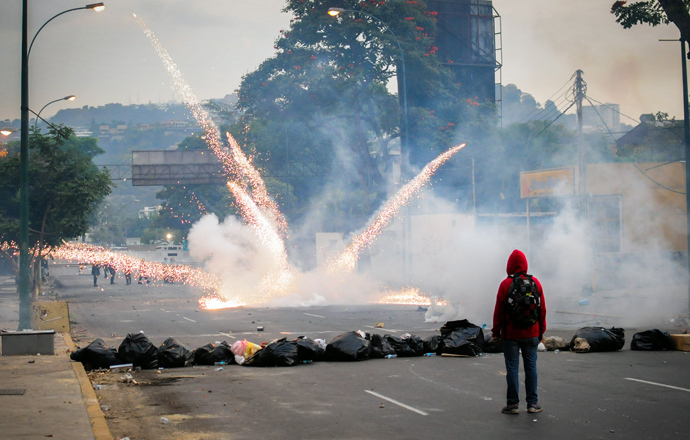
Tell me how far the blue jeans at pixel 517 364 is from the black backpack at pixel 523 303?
0.22 m

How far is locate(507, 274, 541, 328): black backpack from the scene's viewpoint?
774 cm

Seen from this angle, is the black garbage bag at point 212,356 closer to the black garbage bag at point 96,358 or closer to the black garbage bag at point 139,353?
the black garbage bag at point 139,353

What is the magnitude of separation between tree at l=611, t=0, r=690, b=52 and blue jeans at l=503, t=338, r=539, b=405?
13.9 meters

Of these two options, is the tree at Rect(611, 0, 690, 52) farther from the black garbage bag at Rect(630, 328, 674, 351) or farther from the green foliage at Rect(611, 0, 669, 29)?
the black garbage bag at Rect(630, 328, 674, 351)

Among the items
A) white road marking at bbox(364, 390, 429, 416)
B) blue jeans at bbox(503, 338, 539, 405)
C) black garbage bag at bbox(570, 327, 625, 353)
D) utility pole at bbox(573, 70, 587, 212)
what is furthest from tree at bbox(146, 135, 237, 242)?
blue jeans at bbox(503, 338, 539, 405)

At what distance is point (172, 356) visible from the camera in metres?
11.8

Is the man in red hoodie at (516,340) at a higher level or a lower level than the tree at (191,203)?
lower

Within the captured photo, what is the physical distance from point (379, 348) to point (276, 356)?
180 centimetres

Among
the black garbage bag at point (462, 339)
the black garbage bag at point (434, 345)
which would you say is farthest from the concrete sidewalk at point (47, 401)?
the black garbage bag at point (462, 339)

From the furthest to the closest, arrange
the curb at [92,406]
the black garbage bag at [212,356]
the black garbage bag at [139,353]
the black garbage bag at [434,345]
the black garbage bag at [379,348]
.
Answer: the black garbage bag at [434,345], the black garbage bag at [379,348], the black garbage bag at [212,356], the black garbage bag at [139,353], the curb at [92,406]

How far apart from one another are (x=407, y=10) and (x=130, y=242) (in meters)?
114

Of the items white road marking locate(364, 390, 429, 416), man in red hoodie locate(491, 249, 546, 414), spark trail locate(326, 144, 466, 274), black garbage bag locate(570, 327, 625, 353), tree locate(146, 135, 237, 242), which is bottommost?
white road marking locate(364, 390, 429, 416)

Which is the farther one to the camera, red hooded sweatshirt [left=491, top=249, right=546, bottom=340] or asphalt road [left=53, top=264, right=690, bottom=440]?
red hooded sweatshirt [left=491, top=249, right=546, bottom=340]

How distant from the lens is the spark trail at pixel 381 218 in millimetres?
33469
